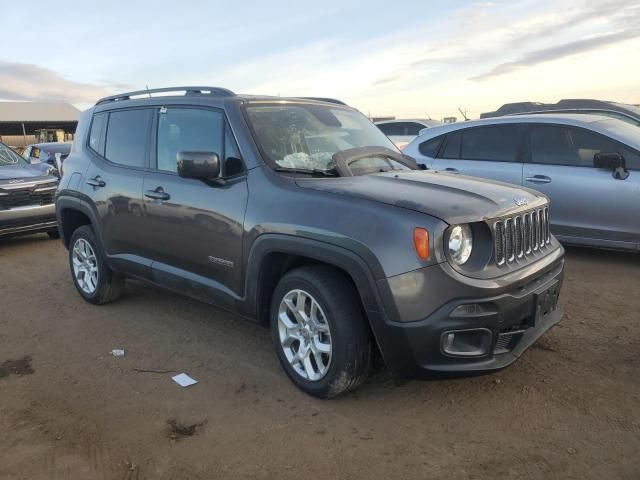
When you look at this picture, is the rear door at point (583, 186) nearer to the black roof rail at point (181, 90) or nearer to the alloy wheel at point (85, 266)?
the black roof rail at point (181, 90)

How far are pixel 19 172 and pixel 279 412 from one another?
7.63 metres

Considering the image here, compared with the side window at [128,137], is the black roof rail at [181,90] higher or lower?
higher

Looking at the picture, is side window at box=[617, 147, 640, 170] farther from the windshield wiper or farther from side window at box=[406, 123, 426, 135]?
side window at box=[406, 123, 426, 135]

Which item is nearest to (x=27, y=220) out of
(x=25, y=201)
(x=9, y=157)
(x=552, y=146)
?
(x=25, y=201)

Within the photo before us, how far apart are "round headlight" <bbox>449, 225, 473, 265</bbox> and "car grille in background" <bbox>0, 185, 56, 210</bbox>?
7676mm

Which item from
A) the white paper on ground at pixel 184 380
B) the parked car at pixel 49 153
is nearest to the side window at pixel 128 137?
the white paper on ground at pixel 184 380

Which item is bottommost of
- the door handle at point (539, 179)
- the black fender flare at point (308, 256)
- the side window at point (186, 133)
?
the black fender flare at point (308, 256)

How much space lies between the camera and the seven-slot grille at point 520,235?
3227 millimetres

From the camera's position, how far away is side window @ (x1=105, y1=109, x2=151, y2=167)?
15.6 feet

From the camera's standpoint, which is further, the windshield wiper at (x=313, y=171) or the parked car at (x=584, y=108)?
the parked car at (x=584, y=108)

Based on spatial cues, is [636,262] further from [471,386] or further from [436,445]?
[436,445]

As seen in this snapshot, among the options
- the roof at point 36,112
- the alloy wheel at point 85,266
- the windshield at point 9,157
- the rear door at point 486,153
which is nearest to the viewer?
the alloy wheel at point 85,266

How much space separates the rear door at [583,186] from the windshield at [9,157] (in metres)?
8.32

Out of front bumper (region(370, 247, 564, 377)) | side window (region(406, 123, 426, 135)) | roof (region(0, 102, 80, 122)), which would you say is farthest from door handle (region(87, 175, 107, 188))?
roof (region(0, 102, 80, 122))
